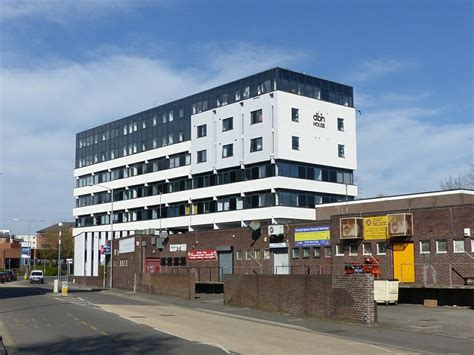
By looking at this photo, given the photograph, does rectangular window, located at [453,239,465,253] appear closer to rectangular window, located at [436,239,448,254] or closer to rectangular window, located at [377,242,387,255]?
rectangular window, located at [436,239,448,254]

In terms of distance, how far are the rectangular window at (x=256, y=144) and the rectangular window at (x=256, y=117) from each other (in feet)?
5.87

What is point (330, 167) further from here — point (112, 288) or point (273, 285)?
point (273, 285)

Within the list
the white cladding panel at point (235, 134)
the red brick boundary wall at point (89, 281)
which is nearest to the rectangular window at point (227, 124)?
the white cladding panel at point (235, 134)

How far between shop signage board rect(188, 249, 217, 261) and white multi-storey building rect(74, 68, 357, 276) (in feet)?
29.3

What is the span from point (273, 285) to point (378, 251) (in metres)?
8.48

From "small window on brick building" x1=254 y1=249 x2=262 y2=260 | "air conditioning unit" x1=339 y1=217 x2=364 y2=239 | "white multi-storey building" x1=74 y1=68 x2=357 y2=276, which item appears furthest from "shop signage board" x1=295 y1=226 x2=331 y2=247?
"white multi-storey building" x1=74 y1=68 x2=357 y2=276

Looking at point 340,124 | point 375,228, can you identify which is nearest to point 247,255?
point 375,228

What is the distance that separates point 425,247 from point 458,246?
2073mm

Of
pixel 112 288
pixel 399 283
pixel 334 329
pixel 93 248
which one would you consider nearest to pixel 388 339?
pixel 334 329

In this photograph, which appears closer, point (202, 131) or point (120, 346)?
point (120, 346)

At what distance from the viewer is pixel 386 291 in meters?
32.9

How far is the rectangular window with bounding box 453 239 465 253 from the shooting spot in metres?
33.3

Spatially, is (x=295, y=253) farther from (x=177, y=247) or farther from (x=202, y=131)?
(x=202, y=131)

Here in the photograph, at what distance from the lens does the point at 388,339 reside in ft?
66.9
